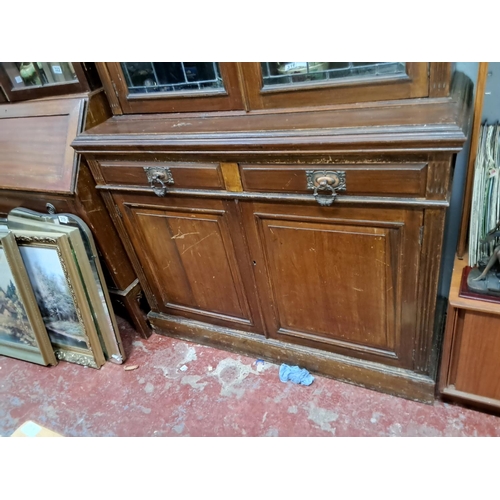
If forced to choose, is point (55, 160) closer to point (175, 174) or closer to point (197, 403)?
point (175, 174)

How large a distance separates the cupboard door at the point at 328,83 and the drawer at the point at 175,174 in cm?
26

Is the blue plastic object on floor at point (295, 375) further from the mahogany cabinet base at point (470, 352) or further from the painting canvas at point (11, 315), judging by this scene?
the painting canvas at point (11, 315)

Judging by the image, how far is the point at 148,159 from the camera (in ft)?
4.57

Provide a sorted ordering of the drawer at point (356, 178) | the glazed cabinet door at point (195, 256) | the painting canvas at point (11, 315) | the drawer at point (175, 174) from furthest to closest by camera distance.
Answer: the painting canvas at point (11, 315) → the glazed cabinet door at point (195, 256) → the drawer at point (175, 174) → the drawer at point (356, 178)

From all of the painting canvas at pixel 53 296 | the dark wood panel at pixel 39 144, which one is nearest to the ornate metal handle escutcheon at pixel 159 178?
the dark wood panel at pixel 39 144

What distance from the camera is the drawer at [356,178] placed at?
107 cm

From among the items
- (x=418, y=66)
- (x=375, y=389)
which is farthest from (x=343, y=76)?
(x=375, y=389)

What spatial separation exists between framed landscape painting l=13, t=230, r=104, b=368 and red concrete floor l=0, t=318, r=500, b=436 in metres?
0.11

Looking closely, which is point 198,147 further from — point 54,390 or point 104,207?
point 54,390

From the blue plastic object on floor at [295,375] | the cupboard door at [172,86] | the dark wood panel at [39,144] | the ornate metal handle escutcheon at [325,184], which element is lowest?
the blue plastic object on floor at [295,375]

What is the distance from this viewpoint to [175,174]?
138 centimetres

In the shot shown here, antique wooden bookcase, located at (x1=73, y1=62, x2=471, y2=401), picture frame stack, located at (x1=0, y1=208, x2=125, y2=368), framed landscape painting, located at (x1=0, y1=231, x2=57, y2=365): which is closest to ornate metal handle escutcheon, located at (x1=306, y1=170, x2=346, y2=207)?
antique wooden bookcase, located at (x1=73, y1=62, x2=471, y2=401)

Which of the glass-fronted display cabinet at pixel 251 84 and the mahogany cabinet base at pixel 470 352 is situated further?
the mahogany cabinet base at pixel 470 352
